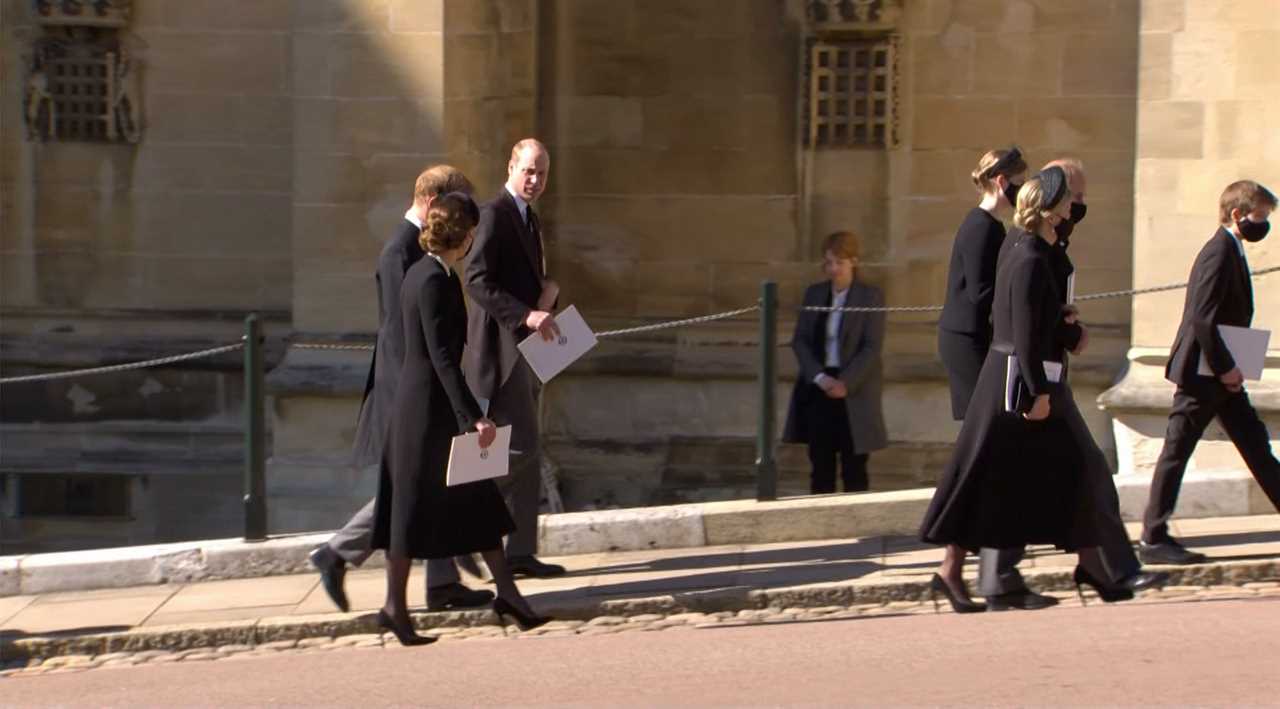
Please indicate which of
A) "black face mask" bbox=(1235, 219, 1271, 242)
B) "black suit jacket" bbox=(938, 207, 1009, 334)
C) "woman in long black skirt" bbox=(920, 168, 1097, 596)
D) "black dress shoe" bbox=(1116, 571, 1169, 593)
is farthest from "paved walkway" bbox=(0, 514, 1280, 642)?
"black face mask" bbox=(1235, 219, 1271, 242)

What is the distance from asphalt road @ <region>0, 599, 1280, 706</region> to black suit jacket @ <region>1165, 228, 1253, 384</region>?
1043 mm

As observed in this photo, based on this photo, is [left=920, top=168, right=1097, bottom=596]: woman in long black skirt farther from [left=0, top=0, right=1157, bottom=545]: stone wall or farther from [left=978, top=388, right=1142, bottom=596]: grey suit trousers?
[left=0, top=0, right=1157, bottom=545]: stone wall

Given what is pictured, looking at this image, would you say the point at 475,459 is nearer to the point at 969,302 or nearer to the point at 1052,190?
the point at 969,302

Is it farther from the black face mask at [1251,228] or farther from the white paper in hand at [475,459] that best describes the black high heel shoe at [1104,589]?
the white paper in hand at [475,459]

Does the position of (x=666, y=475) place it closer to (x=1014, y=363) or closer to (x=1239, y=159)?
(x=1239, y=159)

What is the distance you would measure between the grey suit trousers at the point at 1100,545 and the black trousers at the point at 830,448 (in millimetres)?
2582

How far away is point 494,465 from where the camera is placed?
7.89 meters

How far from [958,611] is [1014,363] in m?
1.02

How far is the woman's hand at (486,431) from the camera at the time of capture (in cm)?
773

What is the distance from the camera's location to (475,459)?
7809 millimetres

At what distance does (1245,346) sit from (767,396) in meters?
2.22

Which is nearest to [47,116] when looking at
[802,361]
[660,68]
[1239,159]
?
[660,68]

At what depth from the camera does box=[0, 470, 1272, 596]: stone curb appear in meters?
9.48

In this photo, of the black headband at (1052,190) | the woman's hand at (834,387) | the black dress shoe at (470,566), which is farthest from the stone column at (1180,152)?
the black dress shoe at (470,566)
